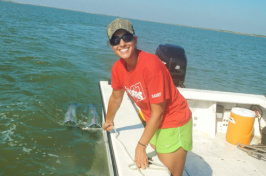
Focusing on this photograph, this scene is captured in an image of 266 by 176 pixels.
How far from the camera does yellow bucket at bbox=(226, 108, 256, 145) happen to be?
3.71m

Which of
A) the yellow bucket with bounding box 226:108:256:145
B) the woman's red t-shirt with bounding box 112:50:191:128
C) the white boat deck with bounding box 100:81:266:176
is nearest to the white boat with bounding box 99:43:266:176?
the white boat deck with bounding box 100:81:266:176

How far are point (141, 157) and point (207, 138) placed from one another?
2.51m

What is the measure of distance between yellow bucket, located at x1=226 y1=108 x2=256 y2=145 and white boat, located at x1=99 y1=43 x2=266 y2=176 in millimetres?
119

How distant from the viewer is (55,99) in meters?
6.75

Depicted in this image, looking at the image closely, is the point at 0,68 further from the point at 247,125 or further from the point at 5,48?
the point at 247,125

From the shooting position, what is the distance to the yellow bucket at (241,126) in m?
3.71

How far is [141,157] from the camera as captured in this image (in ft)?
6.19

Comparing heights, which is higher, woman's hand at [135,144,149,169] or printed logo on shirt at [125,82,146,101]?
printed logo on shirt at [125,82,146,101]

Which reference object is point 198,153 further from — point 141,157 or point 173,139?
point 141,157

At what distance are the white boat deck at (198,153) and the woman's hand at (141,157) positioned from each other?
1.9 inches

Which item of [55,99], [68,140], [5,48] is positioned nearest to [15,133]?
[68,140]

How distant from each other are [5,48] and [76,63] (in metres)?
3.67

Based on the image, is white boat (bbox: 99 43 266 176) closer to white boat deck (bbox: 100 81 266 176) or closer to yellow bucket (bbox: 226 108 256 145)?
white boat deck (bbox: 100 81 266 176)

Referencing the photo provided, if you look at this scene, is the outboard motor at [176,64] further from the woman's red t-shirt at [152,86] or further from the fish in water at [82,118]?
the woman's red t-shirt at [152,86]
